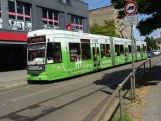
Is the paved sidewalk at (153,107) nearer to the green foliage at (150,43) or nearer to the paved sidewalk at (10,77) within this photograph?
the paved sidewalk at (10,77)

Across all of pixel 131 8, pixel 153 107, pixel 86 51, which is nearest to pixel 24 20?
pixel 86 51

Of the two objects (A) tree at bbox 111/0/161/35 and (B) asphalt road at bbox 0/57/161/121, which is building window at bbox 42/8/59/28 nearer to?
(A) tree at bbox 111/0/161/35

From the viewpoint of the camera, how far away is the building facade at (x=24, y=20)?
24828 mm

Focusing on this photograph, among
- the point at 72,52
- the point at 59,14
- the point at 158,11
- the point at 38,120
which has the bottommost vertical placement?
the point at 38,120

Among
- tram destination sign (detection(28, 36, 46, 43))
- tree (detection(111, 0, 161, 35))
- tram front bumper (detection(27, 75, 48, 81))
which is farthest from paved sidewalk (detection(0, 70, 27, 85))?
tree (detection(111, 0, 161, 35))

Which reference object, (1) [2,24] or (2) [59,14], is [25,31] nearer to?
(1) [2,24]

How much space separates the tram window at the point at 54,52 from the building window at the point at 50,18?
42.1 feet

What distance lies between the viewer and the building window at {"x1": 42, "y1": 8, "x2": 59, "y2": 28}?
30.4 meters

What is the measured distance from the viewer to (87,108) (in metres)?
9.30

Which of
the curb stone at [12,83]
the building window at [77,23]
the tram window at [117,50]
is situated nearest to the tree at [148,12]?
the curb stone at [12,83]

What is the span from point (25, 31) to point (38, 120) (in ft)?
65.0

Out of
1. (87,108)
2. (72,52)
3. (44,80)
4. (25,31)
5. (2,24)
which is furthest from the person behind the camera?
(25,31)

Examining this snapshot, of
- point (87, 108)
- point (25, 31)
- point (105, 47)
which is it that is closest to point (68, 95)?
point (87, 108)

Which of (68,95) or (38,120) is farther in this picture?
(68,95)
